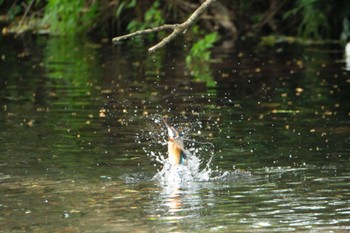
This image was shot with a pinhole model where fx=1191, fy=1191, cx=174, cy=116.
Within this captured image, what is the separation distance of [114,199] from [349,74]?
10.7 metres

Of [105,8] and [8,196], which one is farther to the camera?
[105,8]

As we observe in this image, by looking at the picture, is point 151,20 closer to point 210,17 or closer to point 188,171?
point 210,17

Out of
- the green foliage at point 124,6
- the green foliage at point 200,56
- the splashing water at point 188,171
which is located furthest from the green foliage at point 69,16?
the splashing water at point 188,171

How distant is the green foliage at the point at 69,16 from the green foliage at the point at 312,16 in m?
4.82

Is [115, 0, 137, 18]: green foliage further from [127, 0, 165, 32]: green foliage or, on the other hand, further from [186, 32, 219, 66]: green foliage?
[186, 32, 219, 66]: green foliage

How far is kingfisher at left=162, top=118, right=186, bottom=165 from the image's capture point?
11.0 m

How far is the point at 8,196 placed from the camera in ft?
34.0

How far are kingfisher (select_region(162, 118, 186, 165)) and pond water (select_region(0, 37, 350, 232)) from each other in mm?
254

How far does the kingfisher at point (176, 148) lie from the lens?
10984mm

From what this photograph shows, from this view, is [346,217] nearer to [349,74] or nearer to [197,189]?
[197,189]

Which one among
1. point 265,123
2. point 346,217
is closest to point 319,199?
point 346,217

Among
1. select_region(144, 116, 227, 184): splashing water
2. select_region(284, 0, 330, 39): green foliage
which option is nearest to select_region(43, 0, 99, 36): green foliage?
select_region(284, 0, 330, 39): green foliage

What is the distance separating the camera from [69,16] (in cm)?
2798

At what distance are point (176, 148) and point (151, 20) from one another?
52.4 ft
